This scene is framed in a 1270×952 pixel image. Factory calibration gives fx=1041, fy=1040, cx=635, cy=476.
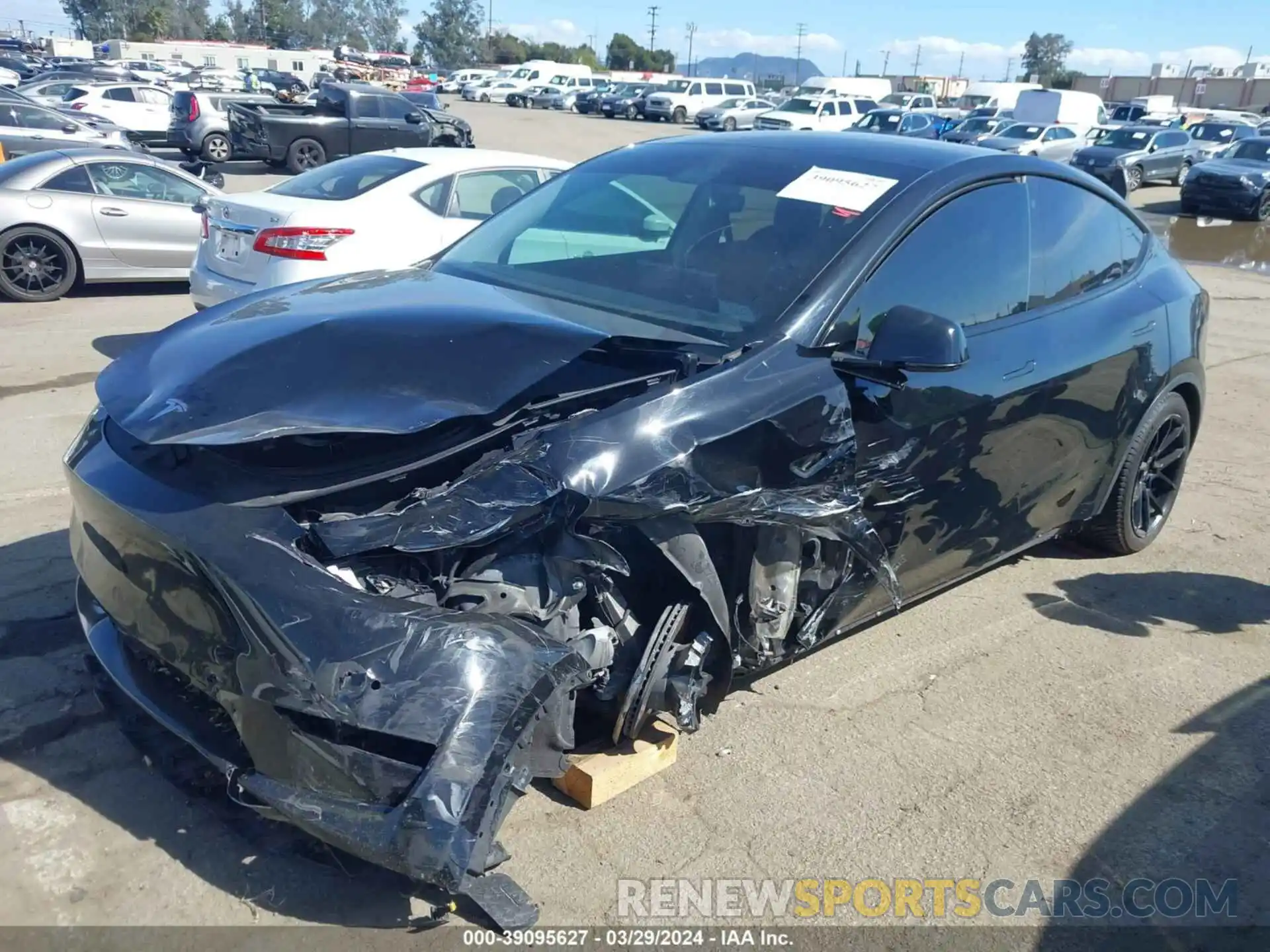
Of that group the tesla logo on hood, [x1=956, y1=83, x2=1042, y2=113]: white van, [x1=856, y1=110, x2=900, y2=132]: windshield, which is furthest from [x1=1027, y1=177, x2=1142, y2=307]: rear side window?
[x1=956, y1=83, x2=1042, y2=113]: white van

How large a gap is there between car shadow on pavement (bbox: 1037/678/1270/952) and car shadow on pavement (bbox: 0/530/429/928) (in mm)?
1797

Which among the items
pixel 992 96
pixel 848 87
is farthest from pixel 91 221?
pixel 992 96

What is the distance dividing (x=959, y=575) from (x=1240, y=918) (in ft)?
4.87

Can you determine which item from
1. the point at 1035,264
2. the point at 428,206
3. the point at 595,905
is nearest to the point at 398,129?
A: the point at 428,206

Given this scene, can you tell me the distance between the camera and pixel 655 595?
2.86 metres

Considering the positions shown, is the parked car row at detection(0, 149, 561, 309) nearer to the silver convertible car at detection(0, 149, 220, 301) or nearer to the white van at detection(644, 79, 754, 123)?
the silver convertible car at detection(0, 149, 220, 301)

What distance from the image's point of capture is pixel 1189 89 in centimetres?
8706

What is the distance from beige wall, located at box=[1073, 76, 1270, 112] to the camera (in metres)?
75.4

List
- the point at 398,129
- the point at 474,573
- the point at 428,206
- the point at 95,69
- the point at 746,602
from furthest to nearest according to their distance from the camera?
the point at 95,69 < the point at 398,129 < the point at 428,206 < the point at 746,602 < the point at 474,573

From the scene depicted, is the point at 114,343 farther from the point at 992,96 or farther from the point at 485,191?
the point at 992,96

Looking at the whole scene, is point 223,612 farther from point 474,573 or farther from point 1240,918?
point 1240,918

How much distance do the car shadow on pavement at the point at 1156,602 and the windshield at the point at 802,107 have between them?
114 feet

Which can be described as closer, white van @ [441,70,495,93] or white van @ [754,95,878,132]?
white van @ [754,95,878,132]

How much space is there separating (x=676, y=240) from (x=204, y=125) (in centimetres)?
2081
